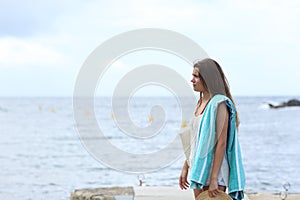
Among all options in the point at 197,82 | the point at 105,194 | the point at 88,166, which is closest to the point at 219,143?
the point at 197,82

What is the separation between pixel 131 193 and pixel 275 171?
972 centimetres

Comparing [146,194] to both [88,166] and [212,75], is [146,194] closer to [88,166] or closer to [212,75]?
[212,75]

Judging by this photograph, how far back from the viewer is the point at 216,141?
3535 millimetres

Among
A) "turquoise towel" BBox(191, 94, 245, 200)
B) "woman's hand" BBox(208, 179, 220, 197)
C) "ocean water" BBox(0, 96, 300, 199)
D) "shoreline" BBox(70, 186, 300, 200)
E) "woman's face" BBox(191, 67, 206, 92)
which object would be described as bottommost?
"ocean water" BBox(0, 96, 300, 199)

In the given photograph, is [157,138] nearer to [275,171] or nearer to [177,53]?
[275,171]

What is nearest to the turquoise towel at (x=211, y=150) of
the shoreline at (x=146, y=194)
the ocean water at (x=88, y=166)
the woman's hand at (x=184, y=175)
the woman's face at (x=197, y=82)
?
the woman's face at (x=197, y=82)

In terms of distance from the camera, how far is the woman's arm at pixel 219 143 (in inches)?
138

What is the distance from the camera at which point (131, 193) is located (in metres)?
6.35

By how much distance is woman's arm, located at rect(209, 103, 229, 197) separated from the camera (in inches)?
138

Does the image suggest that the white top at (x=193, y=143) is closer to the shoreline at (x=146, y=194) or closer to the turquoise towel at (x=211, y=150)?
the turquoise towel at (x=211, y=150)

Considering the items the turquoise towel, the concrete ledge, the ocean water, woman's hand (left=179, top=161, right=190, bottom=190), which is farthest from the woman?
the ocean water

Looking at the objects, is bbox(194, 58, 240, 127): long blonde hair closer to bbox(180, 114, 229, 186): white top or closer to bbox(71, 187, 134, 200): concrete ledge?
bbox(180, 114, 229, 186): white top

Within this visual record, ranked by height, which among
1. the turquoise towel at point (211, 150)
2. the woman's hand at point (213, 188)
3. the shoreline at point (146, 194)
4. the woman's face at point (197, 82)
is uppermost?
the woman's face at point (197, 82)

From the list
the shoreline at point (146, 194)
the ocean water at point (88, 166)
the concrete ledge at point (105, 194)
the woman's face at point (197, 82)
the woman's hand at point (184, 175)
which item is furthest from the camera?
the ocean water at point (88, 166)
